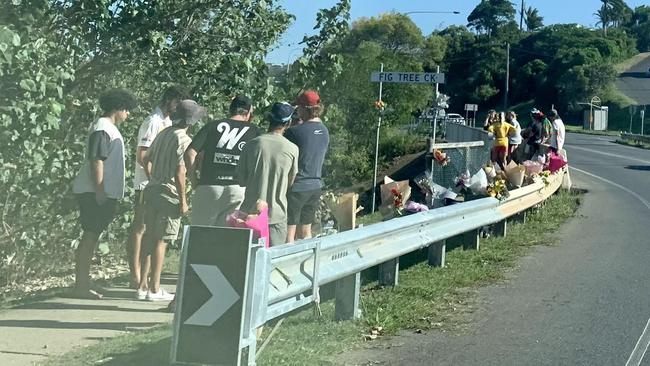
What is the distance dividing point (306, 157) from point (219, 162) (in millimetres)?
967

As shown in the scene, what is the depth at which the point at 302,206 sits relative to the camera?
811 cm

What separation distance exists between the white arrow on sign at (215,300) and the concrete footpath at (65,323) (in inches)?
52.6

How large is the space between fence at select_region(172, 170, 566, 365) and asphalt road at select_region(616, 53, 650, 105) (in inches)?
2959

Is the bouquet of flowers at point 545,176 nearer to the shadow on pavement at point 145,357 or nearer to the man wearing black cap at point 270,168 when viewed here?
the man wearing black cap at point 270,168

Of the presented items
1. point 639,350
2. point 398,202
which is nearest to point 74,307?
point 398,202

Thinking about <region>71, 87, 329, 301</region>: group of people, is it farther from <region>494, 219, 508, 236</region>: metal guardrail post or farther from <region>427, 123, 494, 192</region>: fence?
<region>427, 123, 494, 192</region>: fence

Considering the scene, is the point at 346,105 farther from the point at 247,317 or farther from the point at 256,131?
the point at 247,317

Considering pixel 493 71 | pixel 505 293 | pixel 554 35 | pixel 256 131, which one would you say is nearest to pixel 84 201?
pixel 256 131

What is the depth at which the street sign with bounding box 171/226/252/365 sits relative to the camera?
5242mm

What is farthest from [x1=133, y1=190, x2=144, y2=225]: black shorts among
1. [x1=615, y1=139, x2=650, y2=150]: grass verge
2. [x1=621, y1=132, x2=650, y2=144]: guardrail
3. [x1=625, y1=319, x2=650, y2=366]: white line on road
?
[x1=621, y1=132, x2=650, y2=144]: guardrail

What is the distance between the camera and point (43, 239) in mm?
9586

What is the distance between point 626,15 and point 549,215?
135 metres

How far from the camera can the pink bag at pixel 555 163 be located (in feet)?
55.2

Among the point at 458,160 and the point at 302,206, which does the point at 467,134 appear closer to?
the point at 458,160
